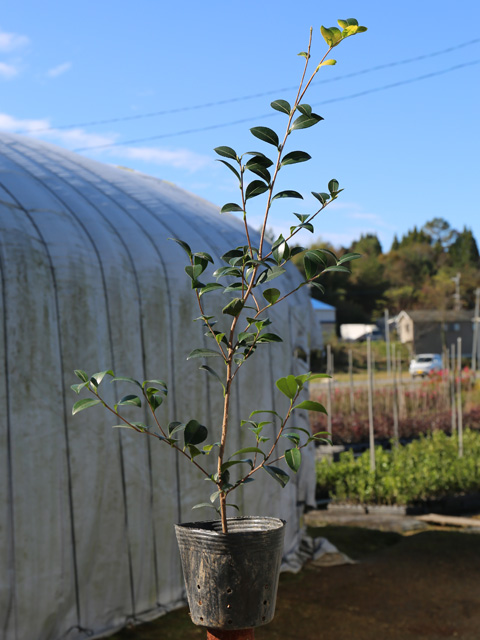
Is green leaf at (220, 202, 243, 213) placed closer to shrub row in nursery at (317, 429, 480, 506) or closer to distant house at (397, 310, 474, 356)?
shrub row in nursery at (317, 429, 480, 506)

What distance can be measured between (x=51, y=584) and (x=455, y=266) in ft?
145

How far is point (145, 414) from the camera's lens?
4.25 metres

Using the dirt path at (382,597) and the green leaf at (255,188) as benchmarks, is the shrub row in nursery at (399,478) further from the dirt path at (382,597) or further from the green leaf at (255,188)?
the green leaf at (255,188)

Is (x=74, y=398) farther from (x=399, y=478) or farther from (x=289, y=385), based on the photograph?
(x=399, y=478)

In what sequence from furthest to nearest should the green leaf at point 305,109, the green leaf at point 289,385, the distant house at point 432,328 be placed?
the distant house at point 432,328 < the green leaf at point 305,109 < the green leaf at point 289,385

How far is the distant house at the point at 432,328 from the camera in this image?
117 ft

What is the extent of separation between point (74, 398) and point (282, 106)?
8.29 feet

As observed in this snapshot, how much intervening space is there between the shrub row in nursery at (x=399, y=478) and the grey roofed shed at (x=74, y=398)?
2544 millimetres

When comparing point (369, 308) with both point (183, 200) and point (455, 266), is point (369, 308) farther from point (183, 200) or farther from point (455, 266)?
point (183, 200)

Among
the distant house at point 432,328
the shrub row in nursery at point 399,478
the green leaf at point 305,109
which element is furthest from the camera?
the distant house at point 432,328

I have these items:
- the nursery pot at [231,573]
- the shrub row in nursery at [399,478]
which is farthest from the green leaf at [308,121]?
the shrub row in nursery at [399,478]

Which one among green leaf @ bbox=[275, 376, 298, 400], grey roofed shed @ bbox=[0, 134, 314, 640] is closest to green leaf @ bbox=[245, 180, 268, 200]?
green leaf @ bbox=[275, 376, 298, 400]

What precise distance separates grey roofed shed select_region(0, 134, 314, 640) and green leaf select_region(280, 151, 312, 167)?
234cm

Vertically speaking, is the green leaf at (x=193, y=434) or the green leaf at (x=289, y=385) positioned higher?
the green leaf at (x=289, y=385)
